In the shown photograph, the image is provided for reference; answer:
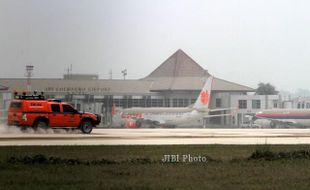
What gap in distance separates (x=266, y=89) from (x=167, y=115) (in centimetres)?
9056

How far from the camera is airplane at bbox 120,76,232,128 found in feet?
286

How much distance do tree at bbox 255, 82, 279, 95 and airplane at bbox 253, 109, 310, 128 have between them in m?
67.6

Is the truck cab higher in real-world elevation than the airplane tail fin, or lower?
lower

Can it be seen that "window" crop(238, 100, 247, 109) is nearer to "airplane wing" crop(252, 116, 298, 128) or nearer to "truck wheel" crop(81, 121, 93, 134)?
"airplane wing" crop(252, 116, 298, 128)

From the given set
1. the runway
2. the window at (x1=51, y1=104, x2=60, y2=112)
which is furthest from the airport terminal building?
the runway

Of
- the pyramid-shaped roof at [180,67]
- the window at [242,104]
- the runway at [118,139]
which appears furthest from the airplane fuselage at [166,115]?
the runway at [118,139]

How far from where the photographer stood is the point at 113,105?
89.6 m

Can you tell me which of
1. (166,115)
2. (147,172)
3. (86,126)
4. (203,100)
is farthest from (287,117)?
(147,172)

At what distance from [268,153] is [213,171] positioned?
5.55m

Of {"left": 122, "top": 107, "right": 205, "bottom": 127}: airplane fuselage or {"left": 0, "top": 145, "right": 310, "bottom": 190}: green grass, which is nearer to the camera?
{"left": 0, "top": 145, "right": 310, "bottom": 190}: green grass

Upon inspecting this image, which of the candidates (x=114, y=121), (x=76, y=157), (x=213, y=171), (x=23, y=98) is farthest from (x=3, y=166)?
(x=114, y=121)

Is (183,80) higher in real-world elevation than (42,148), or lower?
higher

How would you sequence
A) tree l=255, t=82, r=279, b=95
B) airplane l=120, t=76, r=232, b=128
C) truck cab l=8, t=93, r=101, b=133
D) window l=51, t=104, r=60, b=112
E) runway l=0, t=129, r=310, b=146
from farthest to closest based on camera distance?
tree l=255, t=82, r=279, b=95
airplane l=120, t=76, r=232, b=128
window l=51, t=104, r=60, b=112
truck cab l=8, t=93, r=101, b=133
runway l=0, t=129, r=310, b=146

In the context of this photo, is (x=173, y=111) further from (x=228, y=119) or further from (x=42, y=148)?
(x=42, y=148)
